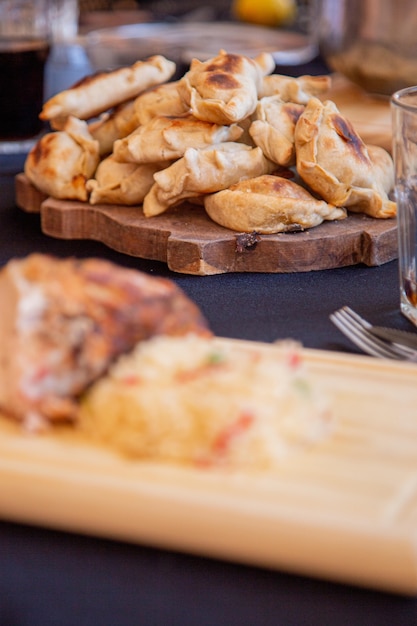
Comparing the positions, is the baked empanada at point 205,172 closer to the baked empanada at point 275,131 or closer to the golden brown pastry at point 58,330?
the baked empanada at point 275,131

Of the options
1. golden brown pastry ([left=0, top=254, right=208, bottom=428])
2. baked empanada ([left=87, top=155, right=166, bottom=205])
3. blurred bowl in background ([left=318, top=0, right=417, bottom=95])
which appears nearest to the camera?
golden brown pastry ([left=0, top=254, right=208, bottom=428])

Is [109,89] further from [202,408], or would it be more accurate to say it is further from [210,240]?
[202,408]

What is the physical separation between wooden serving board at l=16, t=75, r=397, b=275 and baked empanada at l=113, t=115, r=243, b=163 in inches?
4.0

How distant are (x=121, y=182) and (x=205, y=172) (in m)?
0.17

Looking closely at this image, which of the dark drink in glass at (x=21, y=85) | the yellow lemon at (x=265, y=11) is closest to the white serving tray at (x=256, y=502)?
the dark drink in glass at (x=21, y=85)

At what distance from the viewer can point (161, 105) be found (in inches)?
60.4

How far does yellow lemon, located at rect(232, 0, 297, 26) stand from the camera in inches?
158

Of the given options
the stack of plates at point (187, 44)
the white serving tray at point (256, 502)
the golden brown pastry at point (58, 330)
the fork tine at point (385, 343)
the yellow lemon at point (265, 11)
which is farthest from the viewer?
the yellow lemon at point (265, 11)

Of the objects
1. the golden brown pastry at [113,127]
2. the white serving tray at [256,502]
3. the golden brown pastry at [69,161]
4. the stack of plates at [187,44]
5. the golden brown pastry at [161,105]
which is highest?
the golden brown pastry at [161,105]

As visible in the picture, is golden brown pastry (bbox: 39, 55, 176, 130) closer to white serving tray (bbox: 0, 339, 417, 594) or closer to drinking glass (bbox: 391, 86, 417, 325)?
drinking glass (bbox: 391, 86, 417, 325)

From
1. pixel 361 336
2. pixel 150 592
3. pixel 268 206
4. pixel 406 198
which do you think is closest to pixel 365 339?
pixel 361 336

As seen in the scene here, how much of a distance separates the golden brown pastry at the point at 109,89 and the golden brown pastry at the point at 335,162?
286mm

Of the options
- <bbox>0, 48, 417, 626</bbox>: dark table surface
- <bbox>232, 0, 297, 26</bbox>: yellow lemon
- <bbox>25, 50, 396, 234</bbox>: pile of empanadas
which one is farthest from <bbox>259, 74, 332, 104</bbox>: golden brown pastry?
<bbox>232, 0, 297, 26</bbox>: yellow lemon

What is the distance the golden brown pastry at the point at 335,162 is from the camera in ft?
4.58
